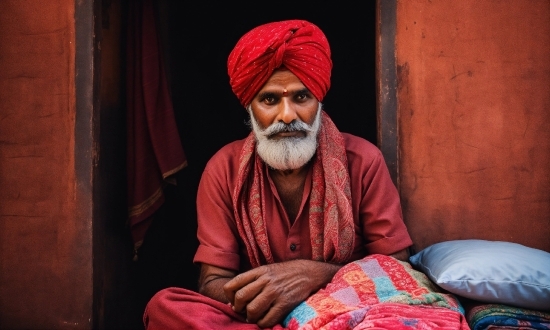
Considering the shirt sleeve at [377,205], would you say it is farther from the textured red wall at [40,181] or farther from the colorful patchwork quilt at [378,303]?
the textured red wall at [40,181]

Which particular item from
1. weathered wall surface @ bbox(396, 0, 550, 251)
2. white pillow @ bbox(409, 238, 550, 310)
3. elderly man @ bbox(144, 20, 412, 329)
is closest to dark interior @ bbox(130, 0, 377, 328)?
elderly man @ bbox(144, 20, 412, 329)

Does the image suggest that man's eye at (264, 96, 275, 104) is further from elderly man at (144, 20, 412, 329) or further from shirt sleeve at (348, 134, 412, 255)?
shirt sleeve at (348, 134, 412, 255)

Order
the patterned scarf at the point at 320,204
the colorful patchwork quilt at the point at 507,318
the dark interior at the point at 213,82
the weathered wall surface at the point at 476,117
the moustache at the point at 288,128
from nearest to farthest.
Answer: the colorful patchwork quilt at the point at 507,318, the patterned scarf at the point at 320,204, the moustache at the point at 288,128, the weathered wall surface at the point at 476,117, the dark interior at the point at 213,82

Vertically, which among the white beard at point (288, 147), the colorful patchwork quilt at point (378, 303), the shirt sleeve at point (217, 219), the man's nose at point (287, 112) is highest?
the man's nose at point (287, 112)

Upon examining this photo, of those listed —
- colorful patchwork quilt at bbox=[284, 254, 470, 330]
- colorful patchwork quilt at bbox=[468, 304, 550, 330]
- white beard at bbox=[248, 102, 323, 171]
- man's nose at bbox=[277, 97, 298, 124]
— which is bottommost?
colorful patchwork quilt at bbox=[468, 304, 550, 330]

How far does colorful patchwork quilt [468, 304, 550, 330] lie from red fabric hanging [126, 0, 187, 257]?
5.87ft

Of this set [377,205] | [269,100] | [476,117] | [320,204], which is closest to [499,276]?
[377,205]

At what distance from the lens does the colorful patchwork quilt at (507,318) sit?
7.09ft

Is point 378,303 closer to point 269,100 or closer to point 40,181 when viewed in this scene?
point 269,100

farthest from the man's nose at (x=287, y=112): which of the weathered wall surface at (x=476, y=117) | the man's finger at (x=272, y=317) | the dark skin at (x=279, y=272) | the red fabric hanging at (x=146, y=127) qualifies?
the red fabric hanging at (x=146, y=127)

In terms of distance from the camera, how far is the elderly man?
2551 mm

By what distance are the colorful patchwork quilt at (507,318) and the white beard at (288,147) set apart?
960mm

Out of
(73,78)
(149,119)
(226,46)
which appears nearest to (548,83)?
(149,119)

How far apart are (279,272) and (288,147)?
57cm
